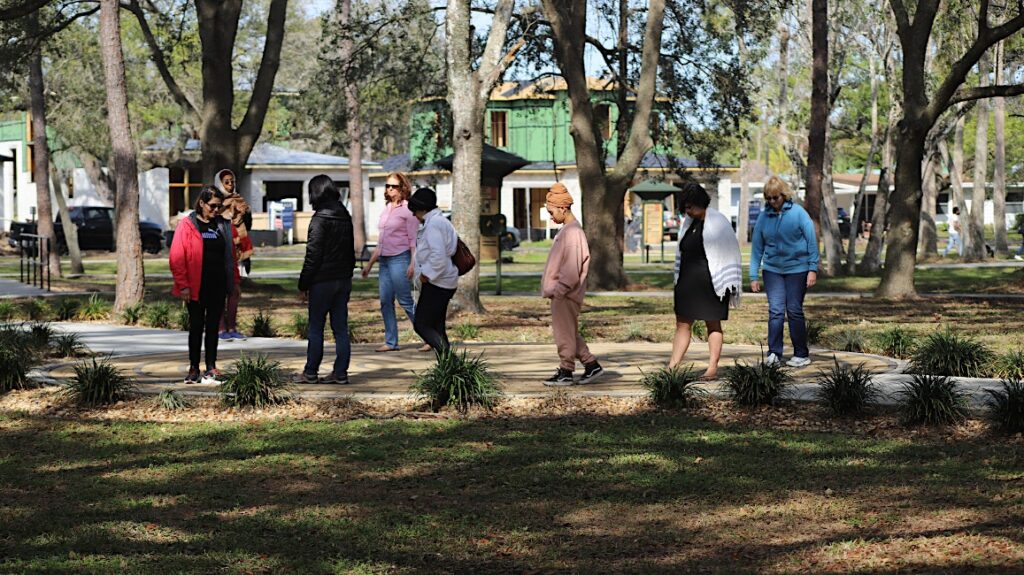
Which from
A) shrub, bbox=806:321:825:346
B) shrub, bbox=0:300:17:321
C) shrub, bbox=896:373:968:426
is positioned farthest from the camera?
shrub, bbox=0:300:17:321

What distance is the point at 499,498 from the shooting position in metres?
7.72

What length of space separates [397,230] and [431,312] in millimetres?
2011

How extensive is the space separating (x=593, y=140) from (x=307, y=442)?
1676cm

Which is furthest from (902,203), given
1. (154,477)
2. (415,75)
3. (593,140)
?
(154,477)

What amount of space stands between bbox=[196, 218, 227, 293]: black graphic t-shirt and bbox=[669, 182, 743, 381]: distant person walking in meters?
3.70

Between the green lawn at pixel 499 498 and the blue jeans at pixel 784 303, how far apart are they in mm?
2541

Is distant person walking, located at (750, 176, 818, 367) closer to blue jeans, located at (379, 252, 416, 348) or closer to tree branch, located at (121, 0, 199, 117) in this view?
blue jeans, located at (379, 252, 416, 348)

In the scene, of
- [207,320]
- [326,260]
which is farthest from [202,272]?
[326,260]

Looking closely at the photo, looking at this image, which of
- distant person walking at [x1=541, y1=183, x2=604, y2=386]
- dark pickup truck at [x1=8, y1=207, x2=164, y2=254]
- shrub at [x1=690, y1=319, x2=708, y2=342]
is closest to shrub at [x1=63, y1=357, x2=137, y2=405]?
distant person walking at [x1=541, y1=183, x2=604, y2=386]

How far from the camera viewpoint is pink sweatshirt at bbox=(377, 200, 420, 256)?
13883mm

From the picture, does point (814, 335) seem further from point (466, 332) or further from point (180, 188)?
point (180, 188)

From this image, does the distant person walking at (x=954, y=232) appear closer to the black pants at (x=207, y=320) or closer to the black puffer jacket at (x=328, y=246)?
the black puffer jacket at (x=328, y=246)

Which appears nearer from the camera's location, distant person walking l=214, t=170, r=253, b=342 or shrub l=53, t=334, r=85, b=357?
shrub l=53, t=334, r=85, b=357

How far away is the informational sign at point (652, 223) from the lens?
4241 centimetres
